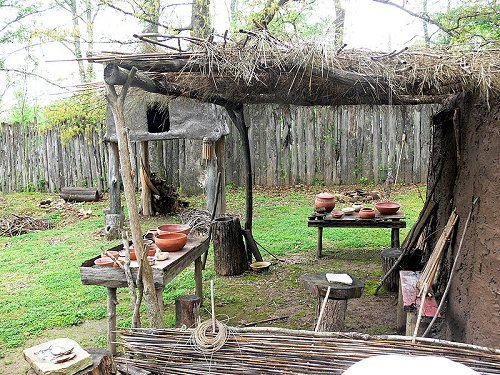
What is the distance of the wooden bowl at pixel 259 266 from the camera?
6457mm

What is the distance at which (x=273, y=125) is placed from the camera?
491 inches

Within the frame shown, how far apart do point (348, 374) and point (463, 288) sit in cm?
238

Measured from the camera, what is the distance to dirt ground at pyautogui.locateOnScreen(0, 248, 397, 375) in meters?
4.64

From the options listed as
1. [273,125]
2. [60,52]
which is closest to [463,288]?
[273,125]

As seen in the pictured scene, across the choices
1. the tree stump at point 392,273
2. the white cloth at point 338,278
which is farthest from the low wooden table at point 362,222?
the white cloth at point 338,278

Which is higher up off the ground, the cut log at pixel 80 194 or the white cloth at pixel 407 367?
the white cloth at pixel 407 367

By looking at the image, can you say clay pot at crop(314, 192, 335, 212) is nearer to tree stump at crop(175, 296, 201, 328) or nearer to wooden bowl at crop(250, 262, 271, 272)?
wooden bowl at crop(250, 262, 271, 272)

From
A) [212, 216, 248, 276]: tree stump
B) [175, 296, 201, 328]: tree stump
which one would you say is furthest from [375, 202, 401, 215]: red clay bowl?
[175, 296, 201, 328]: tree stump

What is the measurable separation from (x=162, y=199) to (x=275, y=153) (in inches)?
149

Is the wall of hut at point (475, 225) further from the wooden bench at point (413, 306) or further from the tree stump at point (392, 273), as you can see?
the tree stump at point (392, 273)

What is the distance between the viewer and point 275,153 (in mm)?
12617

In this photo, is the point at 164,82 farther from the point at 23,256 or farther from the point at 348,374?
the point at 23,256

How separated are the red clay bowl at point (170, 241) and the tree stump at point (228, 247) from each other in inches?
64.5

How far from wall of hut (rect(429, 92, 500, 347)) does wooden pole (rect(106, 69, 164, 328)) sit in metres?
2.37
